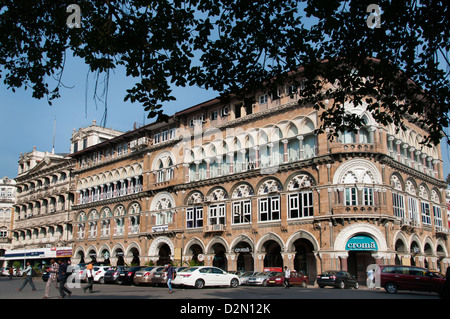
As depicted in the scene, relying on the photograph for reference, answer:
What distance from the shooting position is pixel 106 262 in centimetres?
5312

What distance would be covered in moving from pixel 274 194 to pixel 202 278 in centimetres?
1228

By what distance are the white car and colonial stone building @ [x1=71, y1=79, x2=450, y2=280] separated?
8.67 m

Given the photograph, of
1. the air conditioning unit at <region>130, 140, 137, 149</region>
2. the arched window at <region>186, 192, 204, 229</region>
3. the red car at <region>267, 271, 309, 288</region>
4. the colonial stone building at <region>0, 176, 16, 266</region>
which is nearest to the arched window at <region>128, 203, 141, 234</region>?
the air conditioning unit at <region>130, 140, 137, 149</region>

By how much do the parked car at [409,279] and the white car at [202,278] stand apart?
8.86 m

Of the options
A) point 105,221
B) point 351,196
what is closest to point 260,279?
point 351,196

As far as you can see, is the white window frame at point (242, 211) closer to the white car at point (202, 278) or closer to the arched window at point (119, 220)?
the white car at point (202, 278)

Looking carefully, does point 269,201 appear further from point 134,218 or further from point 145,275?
point 134,218

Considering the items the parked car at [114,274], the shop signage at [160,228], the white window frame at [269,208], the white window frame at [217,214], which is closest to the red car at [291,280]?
the white window frame at [269,208]

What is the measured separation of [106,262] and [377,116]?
4661cm

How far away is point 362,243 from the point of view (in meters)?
32.5

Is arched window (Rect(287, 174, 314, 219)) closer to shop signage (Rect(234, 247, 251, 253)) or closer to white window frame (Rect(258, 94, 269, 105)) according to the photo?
shop signage (Rect(234, 247, 251, 253))

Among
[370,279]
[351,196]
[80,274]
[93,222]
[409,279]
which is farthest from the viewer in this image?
[93,222]

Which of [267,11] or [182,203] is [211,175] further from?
[267,11]

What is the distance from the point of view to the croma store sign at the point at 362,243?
32531 mm
